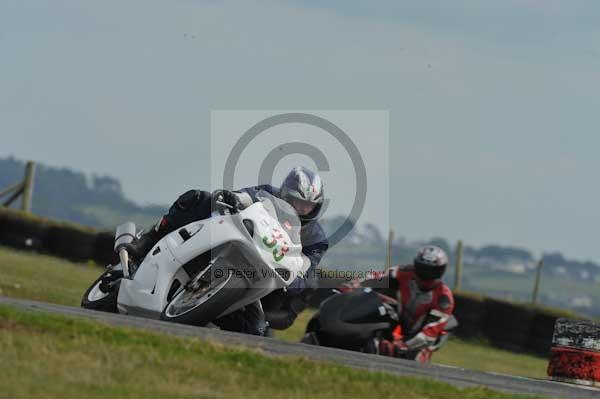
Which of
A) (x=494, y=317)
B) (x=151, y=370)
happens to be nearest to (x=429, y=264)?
(x=151, y=370)


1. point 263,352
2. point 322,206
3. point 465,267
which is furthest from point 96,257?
point 465,267

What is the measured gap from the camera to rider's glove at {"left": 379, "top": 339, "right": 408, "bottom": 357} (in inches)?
424

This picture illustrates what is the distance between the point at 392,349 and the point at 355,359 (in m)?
1.61

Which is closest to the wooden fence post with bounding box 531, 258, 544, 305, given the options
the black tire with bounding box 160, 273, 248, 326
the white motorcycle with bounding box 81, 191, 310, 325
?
the white motorcycle with bounding box 81, 191, 310, 325

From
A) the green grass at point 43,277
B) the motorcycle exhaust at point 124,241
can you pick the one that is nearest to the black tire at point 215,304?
the motorcycle exhaust at point 124,241

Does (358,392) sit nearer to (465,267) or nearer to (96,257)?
(96,257)

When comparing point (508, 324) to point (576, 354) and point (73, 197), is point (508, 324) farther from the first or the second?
point (73, 197)

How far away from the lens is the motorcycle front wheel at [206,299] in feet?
35.8

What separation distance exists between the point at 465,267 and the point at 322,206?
185531 millimetres

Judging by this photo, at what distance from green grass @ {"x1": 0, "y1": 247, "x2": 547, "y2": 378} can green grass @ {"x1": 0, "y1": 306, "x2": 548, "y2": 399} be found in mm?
9162

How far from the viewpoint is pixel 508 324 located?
25016 mm

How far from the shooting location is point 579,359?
11.6 m

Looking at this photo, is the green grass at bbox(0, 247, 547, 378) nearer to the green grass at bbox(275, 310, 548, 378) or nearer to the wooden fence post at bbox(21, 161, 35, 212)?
the green grass at bbox(275, 310, 548, 378)

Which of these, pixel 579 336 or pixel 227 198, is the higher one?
pixel 227 198
